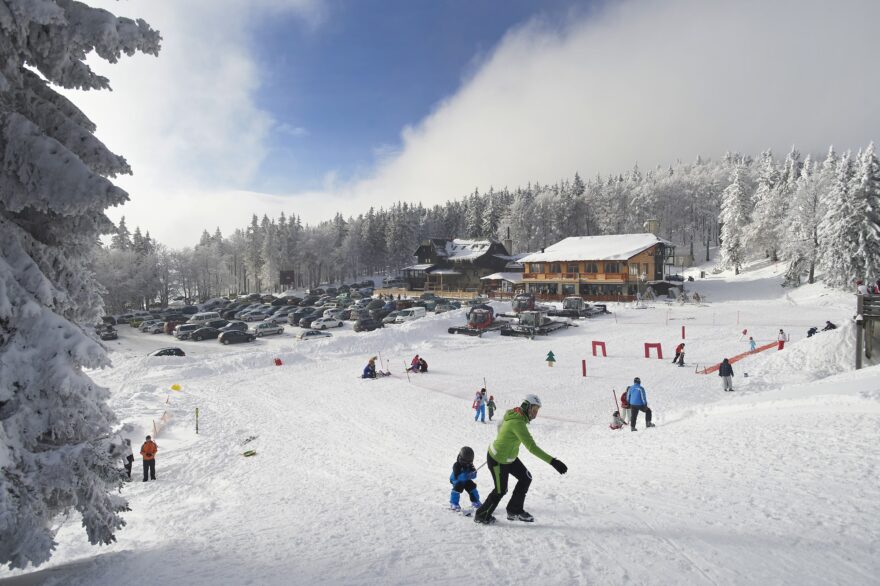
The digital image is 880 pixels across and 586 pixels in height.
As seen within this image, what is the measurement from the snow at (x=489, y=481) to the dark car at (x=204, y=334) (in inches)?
501

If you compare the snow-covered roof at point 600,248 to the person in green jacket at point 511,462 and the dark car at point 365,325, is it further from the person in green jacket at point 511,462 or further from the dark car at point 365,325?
the person in green jacket at point 511,462

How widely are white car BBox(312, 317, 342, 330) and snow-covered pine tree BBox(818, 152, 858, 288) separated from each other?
46.7 metres

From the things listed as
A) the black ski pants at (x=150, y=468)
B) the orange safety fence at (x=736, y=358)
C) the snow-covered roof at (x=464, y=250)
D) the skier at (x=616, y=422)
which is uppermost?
the snow-covered roof at (x=464, y=250)

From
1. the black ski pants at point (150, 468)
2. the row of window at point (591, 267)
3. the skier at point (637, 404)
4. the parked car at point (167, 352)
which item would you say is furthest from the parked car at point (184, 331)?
the row of window at point (591, 267)

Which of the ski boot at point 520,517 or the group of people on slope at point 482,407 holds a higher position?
the ski boot at point 520,517

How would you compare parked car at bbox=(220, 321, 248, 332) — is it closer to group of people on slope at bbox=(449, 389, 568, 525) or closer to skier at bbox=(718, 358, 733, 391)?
skier at bbox=(718, 358, 733, 391)

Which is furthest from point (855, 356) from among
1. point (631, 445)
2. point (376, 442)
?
point (376, 442)

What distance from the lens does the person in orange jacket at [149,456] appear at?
13.1 metres

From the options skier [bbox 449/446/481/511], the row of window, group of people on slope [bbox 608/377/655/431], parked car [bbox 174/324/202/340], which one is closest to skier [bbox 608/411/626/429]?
group of people on slope [bbox 608/377/655/431]

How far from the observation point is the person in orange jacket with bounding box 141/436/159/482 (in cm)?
1309

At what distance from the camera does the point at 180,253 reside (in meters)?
102

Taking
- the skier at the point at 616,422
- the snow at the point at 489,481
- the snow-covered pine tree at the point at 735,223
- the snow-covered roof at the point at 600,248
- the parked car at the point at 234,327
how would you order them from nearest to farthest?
the snow at the point at 489,481, the skier at the point at 616,422, the parked car at the point at 234,327, the snow-covered roof at the point at 600,248, the snow-covered pine tree at the point at 735,223

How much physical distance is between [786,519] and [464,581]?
15.6 feet

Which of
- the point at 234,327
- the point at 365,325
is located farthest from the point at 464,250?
the point at 234,327
